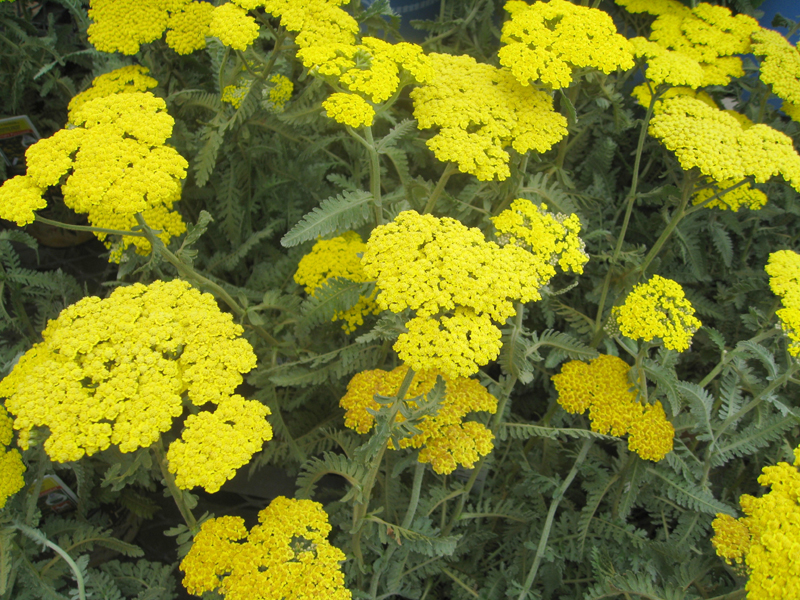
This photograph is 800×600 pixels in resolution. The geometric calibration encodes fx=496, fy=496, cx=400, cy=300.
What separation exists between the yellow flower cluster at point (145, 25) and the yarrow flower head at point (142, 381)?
48.0 inches

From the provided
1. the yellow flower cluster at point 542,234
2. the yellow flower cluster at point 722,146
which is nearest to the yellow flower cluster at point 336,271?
the yellow flower cluster at point 542,234

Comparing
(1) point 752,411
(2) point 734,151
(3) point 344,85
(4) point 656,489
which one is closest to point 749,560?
(4) point 656,489

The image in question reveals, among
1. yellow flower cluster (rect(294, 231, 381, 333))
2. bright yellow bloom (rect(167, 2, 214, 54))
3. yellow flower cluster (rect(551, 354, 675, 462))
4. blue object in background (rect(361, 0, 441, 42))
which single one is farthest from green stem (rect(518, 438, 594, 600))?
blue object in background (rect(361, 0, 441, 42))

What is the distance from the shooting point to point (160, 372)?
149cm

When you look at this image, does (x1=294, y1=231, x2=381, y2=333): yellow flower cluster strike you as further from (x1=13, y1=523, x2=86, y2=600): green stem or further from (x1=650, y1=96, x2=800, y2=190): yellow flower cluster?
(x1=650, y1=96, x2=800, y2=190): yellow flower cluster

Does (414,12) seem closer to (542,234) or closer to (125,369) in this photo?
(542,234)

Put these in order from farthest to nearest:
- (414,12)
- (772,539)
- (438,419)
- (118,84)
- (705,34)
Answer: (414,12), (705,34), (118,84), (438,419), (772,539)

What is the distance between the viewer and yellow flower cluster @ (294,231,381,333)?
2.10 m

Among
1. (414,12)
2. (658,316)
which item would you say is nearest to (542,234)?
(658,316)

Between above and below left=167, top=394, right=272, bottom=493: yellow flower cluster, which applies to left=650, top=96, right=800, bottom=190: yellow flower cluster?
above

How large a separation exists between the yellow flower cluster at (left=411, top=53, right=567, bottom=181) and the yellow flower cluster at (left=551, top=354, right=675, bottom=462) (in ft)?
2.88

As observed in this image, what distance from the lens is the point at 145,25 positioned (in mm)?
2176

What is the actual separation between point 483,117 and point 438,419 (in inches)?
42.8

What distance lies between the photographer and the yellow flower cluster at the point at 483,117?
5.63 ft
